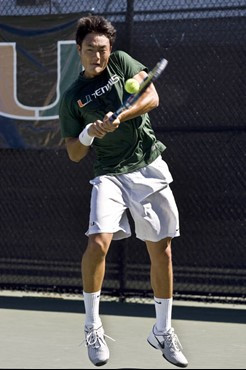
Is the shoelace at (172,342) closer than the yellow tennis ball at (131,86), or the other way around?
the yellow tennis ball at (131,86)

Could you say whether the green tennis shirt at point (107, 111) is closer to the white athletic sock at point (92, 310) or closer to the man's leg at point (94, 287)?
the man's leg at point (94, 287)

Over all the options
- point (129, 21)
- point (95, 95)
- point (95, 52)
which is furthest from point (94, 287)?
point (129, 21)

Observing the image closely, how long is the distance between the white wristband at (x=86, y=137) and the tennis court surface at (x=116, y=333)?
120 cm

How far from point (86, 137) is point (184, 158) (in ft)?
8.21

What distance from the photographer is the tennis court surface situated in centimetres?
543

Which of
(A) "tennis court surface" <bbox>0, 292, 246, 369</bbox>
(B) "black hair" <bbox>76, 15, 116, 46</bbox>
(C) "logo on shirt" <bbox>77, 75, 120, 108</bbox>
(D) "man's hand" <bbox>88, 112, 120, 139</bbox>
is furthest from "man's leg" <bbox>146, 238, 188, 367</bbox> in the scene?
(B) "black hair" <bbox>76, 15, 116, 46</bbox>

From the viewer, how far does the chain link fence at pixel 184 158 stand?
297 inches

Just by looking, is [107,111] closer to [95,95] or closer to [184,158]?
[95,95]

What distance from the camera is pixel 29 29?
7988 mm

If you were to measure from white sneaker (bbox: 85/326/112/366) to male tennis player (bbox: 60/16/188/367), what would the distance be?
0.02 m

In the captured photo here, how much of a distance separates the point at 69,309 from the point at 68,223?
0.75 m

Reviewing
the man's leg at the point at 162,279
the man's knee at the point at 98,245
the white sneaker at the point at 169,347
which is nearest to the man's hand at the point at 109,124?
the man's knee at the point at 98,245

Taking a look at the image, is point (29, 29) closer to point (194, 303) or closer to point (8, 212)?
point (8, 212)

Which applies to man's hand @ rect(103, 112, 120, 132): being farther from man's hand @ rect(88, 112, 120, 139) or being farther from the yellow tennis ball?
the yellow tennis ball
